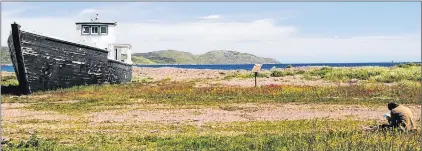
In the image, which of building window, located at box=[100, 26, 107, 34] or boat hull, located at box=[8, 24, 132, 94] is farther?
building window, located at box=[100, 26, 107, 34]

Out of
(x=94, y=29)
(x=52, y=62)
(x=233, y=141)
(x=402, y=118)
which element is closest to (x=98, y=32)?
(x=94, y=29)

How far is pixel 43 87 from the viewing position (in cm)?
3328

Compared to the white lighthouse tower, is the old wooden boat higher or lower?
lower

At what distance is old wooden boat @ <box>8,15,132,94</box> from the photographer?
103ft

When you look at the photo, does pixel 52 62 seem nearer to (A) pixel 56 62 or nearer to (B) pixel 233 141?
(A) pixel 56 62

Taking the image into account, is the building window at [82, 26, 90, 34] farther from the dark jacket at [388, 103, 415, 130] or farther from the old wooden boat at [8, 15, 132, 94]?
the dark jacket at [388, 103, 415, 130]

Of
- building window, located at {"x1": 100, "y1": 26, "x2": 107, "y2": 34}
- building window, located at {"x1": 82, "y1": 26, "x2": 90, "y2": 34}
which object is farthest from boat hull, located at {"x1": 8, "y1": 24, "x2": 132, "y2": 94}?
building window, located at {"x1": 82, "y1": 26, "x2": 90, "y2": 34}

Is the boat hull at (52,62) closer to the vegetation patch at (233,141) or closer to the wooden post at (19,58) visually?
the wooden post at (19,58)

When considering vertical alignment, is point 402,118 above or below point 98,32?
below

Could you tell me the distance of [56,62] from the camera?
33.9 m

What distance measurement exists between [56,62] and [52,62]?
15.8 inches

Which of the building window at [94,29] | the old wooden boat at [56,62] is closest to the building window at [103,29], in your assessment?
the building window at [94,29]

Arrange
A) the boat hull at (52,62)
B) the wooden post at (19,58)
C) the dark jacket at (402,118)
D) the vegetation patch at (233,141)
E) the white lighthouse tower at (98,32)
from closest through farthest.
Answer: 1. the vegetation patch at (233,141)
2. the dark jacket at (402,118)
3. the wooden post at (19,58)
4. the boat hull at (52,62)
5. the white lighthouse tower at (98,32)

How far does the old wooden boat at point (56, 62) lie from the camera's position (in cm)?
3154
